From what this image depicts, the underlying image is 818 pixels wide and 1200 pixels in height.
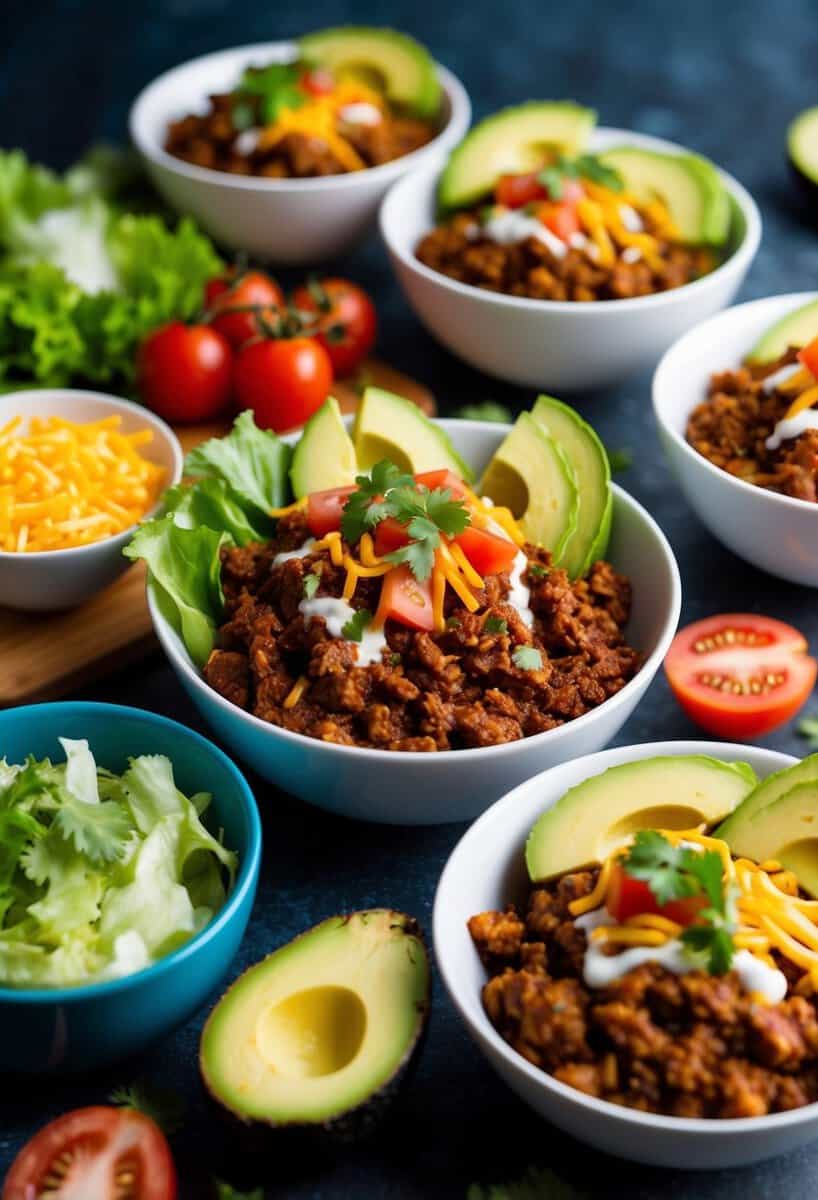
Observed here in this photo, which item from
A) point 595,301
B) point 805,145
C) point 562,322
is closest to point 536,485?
point 562,322

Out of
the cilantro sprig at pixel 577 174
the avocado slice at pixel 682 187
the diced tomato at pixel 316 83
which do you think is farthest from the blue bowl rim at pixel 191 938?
the diced tomato at pixel 316 83

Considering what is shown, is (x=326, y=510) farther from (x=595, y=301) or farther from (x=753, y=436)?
(x=595, y=301)

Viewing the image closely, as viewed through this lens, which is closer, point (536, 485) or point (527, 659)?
point (527, 659)

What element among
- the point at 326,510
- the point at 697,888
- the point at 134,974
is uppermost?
the point at 697,888

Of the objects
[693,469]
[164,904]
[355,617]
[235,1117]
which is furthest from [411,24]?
[235,1117]

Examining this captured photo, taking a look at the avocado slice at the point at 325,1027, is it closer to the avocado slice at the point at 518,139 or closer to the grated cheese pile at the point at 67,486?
the grated cheese pile at the point at 67,486

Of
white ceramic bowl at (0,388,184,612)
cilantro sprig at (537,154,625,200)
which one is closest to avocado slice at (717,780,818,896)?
white ceramic bowl at (0,388,184,612)
